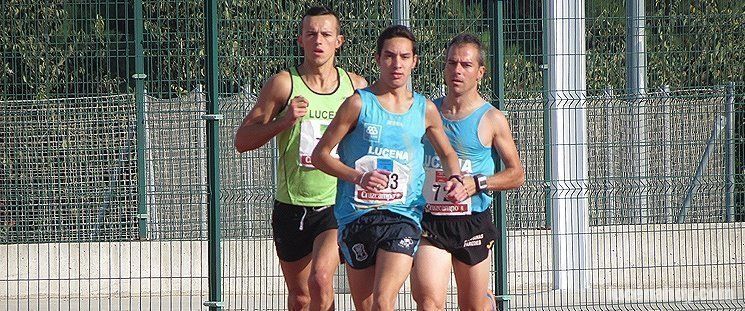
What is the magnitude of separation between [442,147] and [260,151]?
3816mm

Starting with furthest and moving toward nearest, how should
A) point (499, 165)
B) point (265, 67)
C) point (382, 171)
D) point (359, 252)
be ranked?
1. point (265, 67)
2. point (499, 165)
3. point (359, 252)
4. point (382, 171)

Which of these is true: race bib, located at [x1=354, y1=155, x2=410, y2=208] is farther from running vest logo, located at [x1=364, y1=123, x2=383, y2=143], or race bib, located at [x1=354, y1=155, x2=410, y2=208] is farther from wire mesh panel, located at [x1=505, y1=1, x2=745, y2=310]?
wire mesh panel, located at [x1=505, y1=1, x2=745, y2=310]

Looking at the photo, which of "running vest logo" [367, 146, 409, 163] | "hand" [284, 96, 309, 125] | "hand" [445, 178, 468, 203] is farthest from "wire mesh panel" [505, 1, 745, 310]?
"running vest logo" [367, 146, 409, 163]

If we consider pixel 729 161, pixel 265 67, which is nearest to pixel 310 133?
pixel 265 67

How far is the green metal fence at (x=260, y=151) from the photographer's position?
993cm

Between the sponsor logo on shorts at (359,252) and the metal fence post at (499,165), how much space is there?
8.25 ft

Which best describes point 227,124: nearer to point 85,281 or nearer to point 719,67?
point 85,281

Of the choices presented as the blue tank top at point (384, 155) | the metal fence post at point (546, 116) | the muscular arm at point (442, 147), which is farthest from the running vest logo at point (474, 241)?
the metal fence post at point (546, 116)

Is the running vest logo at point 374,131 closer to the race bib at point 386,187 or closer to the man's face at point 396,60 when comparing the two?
the race bib at point 386,187

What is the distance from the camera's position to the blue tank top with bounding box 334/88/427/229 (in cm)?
693

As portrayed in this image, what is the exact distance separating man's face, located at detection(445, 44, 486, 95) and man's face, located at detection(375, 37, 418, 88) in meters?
0.56

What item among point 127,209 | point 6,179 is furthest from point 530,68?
point 6,179

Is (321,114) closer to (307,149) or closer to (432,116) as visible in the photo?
(307,149)

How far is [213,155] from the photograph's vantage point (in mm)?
9164
